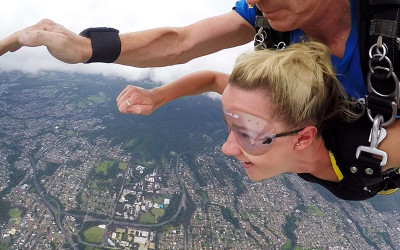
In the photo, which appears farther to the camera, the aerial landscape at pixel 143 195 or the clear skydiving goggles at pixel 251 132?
the aerial landscape at pixel 143 195

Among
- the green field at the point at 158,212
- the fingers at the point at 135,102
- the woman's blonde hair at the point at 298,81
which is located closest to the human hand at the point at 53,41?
the fingers at the point at 135,102

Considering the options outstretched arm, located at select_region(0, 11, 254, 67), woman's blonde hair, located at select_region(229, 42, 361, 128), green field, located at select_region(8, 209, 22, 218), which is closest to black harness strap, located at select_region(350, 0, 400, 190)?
woman's blonde hair, located at select_region(229, 42, 361, 128)

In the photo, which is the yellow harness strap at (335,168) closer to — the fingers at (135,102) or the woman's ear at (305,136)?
the woman's ear at (305,136)

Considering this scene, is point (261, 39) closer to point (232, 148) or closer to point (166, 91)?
point (232, 148)

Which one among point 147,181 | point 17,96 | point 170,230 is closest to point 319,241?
point 170,230

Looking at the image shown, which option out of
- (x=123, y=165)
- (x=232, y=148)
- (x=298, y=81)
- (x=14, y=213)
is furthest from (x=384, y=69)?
(x=123, y=165)

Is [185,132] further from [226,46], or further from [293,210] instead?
[226,46]
